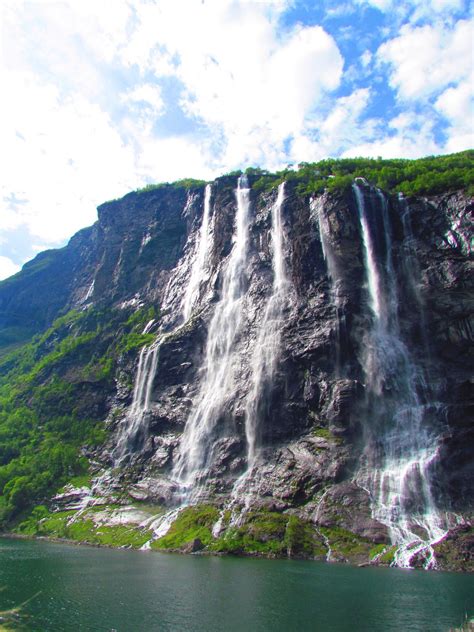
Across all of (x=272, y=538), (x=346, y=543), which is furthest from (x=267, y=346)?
(x=346, y=543)

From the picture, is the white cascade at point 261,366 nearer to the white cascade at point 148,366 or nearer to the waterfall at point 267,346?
the waterfall at point 267,346

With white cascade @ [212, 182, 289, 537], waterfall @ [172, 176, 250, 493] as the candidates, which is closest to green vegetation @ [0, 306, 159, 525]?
waterfall @ [172, 176, 250, 493]

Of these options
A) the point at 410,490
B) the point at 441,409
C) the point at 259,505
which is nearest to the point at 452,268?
the point at 441,409

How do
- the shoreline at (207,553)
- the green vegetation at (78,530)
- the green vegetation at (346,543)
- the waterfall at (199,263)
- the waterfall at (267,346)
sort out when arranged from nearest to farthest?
the shoreline at (207,553)
the green vegetation at (346,543)
the green vegetation at (78,530)
the waterfall at (267,346)
the waterfall at (199,263)

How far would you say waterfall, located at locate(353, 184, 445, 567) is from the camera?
39125mm

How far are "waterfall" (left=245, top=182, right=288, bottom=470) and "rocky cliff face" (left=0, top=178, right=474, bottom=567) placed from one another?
0.23m

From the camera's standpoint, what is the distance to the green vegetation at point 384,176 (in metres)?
64.2

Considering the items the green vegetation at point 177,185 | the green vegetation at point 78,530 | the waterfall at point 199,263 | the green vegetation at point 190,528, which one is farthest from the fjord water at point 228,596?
the green vegetation at point 177,185

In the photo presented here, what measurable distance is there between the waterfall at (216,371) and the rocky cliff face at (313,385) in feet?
0.62

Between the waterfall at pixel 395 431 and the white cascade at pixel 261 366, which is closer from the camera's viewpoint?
the waterfall at pixel 395 431

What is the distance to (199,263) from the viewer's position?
80750 mm

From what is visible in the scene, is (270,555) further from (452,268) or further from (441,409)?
(452,268)

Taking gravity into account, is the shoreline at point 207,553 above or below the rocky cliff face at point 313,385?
below

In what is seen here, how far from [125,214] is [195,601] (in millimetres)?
91427
